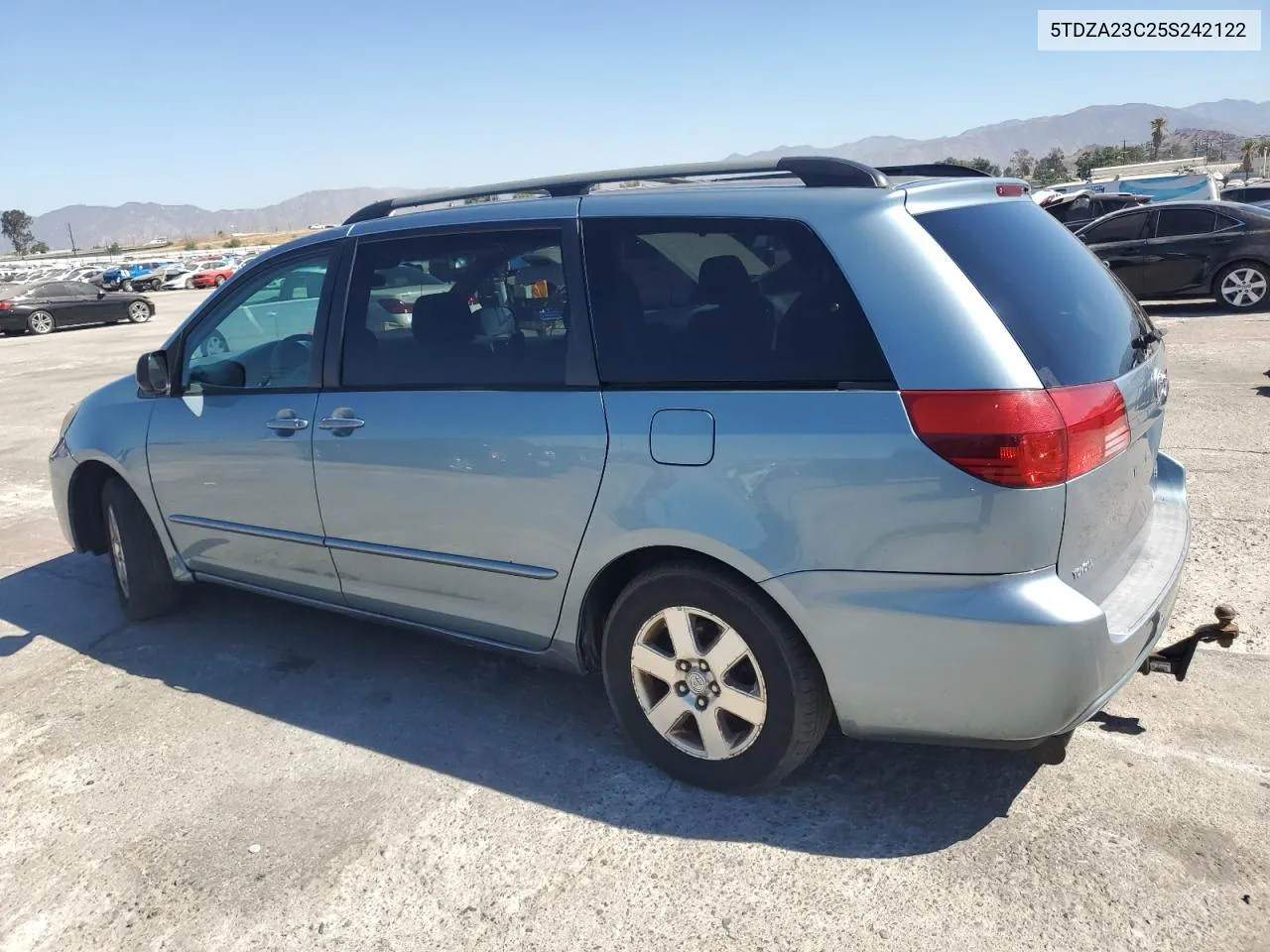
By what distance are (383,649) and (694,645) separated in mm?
1882

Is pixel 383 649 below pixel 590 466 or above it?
below

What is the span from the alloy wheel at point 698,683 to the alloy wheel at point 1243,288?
41.2 feet

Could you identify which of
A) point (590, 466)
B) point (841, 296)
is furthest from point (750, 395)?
point (590, 466)

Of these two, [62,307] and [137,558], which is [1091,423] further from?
[62,307]

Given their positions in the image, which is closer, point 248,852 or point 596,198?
point 248,852

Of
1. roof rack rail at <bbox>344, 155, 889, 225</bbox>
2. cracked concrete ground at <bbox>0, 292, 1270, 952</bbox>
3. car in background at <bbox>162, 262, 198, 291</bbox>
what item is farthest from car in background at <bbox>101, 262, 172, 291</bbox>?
cracked concrete ground at <bbox>0, 292, 1270, 952</bbox>

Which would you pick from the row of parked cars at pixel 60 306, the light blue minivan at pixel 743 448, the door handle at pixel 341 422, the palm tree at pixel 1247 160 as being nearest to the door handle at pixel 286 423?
the light blue minivan at pixel 743 448

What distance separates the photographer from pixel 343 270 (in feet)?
12.3

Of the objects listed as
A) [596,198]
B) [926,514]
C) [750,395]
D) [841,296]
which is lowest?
[926,514]

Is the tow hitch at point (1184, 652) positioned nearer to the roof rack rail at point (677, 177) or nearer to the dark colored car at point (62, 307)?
the roof rack rail at point (677, 177)

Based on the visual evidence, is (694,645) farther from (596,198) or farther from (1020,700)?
(596,198)

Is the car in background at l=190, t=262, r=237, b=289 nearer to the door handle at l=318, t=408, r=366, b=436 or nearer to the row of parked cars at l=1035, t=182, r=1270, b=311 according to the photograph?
the row of parked cars at l=1035, t=182, r=1270, b=311

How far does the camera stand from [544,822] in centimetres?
301

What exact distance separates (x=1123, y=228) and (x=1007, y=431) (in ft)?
40.7
